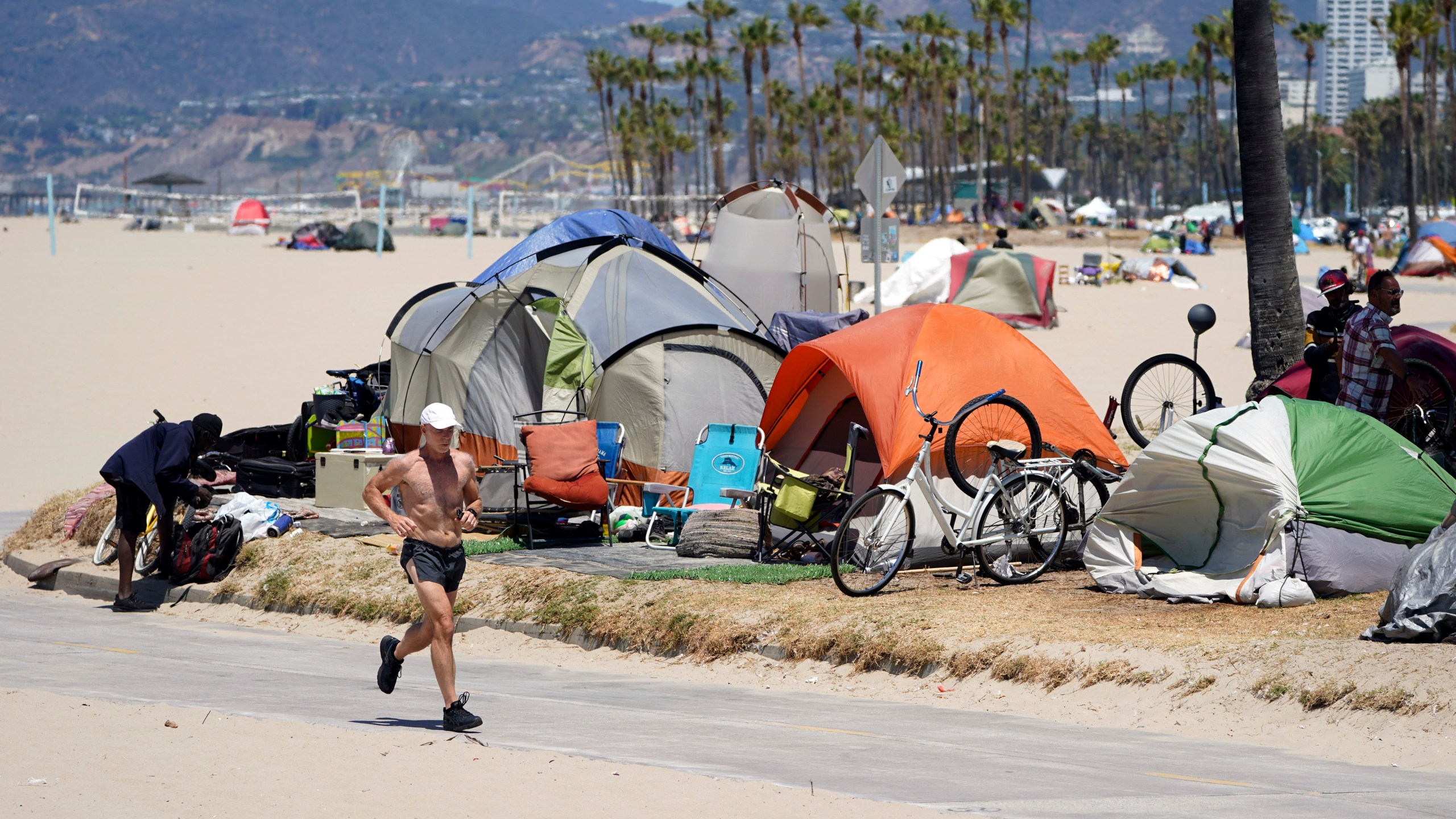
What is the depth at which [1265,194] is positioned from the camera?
13.3m

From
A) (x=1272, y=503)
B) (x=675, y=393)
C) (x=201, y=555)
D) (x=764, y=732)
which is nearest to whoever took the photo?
(x=764, y=732)

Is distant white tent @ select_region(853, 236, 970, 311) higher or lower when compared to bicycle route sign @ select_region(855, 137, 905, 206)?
lower

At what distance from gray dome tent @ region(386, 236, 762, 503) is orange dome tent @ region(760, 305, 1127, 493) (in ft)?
6.25

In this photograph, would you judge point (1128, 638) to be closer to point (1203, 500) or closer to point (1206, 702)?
point (1206, 702)

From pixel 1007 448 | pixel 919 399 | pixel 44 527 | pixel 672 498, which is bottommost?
pixel 44 527

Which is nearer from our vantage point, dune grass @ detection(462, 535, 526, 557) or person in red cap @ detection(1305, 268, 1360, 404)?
person in red cap @ detection(1305, 268, 1360, 404)

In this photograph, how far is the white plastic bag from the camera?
948 cm

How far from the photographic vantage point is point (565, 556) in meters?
12.3

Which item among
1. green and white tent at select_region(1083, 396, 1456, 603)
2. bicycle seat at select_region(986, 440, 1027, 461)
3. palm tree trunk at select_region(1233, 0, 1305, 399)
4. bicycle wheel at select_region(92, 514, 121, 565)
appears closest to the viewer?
green and white tent at select_region(1083, 396, 1456, 603)

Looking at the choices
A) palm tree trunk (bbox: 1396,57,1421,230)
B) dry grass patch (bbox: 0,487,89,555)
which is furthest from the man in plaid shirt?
palm tree trunk (bbox: 1396,57,1421,230)

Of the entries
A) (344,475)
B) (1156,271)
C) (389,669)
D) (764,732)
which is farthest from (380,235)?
(764,732)

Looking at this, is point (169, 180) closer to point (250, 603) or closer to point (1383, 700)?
point (250, 603)

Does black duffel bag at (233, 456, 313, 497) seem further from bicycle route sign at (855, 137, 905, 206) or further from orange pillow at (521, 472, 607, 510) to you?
bicycle route sign at (855, 137, 905, 206)

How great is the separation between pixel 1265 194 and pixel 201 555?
979 centimetres
